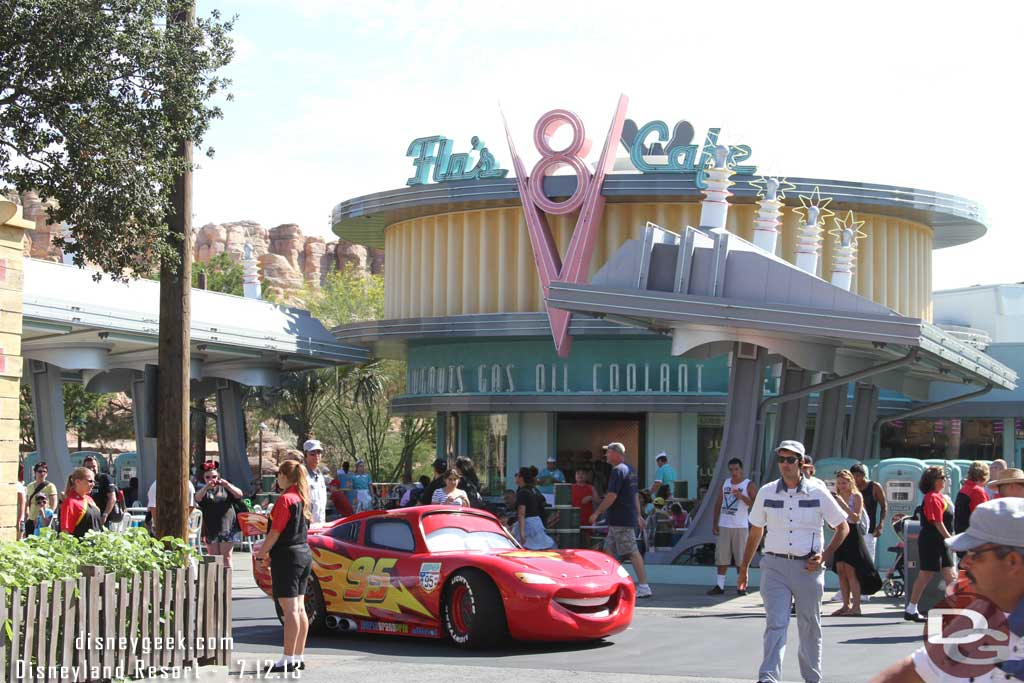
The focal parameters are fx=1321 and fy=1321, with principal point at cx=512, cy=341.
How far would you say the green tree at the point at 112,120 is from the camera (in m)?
14.4

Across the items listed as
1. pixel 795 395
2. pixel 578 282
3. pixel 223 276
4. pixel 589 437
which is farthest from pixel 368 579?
pixel 223 276

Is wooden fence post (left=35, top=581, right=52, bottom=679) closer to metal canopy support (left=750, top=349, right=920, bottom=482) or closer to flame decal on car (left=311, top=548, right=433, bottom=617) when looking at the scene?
flame decal on car (left=311, top=548, right=433, bottom=617)

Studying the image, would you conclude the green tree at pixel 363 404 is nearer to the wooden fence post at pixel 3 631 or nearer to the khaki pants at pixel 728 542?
the khaki pants at pixel 728 542

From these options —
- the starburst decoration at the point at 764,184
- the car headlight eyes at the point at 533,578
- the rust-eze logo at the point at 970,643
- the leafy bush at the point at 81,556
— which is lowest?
the car headlight eyes at the point at 533,578

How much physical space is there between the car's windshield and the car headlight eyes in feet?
3.20

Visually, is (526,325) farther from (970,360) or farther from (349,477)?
(970,360)

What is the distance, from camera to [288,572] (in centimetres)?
999

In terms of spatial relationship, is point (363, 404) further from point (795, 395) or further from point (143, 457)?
point (795, 395)

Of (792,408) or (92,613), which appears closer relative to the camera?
(92,613)

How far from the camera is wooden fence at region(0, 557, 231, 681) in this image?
8.19 m

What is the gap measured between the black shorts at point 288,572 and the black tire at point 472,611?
7.05 feet

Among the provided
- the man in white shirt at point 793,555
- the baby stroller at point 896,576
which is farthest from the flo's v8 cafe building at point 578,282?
the man in white shirt at point 793,555

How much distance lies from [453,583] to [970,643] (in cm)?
846

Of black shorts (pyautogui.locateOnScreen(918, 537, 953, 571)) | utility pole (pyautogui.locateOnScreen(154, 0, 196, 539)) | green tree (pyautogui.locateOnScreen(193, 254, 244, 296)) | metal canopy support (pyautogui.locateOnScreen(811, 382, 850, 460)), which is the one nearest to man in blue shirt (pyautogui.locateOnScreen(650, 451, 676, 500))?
metal canopy support (pyautogui.locateOnScreen(811, 382, 850, 460))
